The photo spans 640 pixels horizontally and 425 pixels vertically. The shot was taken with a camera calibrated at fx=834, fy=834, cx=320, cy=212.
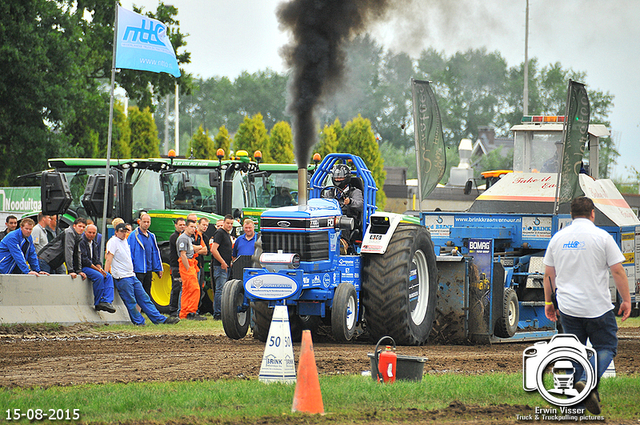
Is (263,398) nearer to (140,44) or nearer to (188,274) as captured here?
(188,274)

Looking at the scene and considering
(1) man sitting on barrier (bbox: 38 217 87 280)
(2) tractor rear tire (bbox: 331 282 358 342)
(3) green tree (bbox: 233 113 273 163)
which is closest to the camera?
(2) tractor rear tire (bbox: 331 282 358 342)

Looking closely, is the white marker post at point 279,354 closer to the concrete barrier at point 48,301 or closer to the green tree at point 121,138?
the concrete barrier at point 48,301

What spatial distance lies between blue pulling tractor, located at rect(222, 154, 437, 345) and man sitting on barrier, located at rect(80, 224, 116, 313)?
3418 millimetres

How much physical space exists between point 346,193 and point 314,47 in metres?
2.01

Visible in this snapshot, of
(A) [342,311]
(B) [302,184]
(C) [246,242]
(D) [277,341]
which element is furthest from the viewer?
(C) [246,242]

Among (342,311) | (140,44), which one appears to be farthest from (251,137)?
(342,311)

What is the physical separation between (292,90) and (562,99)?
5512 centimetres

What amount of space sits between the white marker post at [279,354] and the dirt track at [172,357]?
1.95 feet

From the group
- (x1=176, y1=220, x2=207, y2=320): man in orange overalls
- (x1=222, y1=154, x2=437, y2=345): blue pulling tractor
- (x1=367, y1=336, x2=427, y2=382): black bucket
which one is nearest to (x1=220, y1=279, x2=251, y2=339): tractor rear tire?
(x1=222, y1=154, x2=437, y2=345): blue pulling tractor

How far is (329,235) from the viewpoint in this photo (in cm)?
1012

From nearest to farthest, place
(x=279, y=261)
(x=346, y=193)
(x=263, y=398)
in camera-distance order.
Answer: (x=263, y=398) → (x=279, y=261) → (x=346, y=193)

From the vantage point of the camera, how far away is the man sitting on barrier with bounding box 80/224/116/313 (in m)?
13.0

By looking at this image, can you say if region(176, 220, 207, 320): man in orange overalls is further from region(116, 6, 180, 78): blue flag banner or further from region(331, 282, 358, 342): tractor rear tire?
region(331, 282, 358, 342): tractor rear tire

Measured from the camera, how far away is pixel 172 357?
9188 mm
